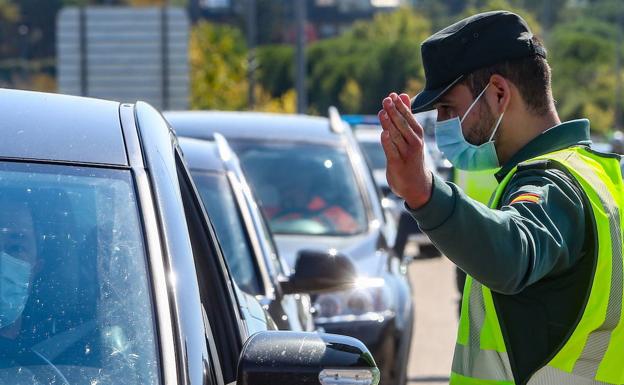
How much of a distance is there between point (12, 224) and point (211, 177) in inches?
110

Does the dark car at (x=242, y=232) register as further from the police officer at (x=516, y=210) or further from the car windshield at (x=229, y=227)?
the police officer at (x=516, y=210)

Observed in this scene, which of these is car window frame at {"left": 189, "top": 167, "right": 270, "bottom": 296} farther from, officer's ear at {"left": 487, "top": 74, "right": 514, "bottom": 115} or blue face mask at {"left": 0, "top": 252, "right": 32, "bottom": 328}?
blue face mask at {"left": 0, "top": 252, "right": 32, "bottom": 328}

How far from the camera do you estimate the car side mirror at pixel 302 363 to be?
281cm

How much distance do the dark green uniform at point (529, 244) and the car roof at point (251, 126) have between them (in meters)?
5.18

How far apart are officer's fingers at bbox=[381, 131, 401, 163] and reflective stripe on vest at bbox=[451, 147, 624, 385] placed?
47cm

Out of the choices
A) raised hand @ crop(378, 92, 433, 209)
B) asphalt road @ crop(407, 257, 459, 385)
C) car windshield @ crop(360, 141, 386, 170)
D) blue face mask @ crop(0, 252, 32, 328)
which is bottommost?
car windshield @ crop(360, 141, 386, 170)

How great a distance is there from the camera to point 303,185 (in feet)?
28.2

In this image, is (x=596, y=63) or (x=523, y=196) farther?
(x=596, y=63)

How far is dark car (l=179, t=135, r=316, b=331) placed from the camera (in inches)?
197

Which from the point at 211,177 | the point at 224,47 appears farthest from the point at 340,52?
the point at 211,177

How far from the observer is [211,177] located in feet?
18.9

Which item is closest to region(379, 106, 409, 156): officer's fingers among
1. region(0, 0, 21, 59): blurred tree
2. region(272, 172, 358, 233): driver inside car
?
region(272, 172, 358, 233): driver inside car

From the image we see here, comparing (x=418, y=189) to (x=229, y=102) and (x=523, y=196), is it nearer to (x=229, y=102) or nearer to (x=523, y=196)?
(x=523, y=196)

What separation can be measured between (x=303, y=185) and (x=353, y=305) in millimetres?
1612
